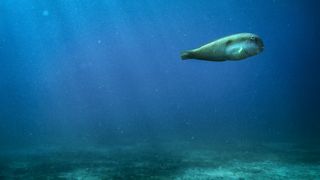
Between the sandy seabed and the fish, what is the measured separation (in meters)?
7.72

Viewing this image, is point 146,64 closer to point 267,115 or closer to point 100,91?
point 100,91

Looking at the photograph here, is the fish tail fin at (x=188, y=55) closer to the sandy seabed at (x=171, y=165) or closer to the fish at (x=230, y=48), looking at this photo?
the fish at (x=230, y=48)

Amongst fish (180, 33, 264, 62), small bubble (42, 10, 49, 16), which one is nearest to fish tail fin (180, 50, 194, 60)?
fish (180, 33, 264, 62)

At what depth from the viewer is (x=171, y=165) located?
467 inches

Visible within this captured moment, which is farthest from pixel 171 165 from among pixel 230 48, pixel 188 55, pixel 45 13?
pixel 45 13

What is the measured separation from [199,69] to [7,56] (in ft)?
97.0

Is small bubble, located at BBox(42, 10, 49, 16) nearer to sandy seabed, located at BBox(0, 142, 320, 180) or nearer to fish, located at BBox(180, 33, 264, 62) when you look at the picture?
sandy seabed, located at BBox(0, 142, 320, 180)

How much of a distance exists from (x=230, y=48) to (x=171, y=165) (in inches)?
381

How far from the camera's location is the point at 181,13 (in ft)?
125

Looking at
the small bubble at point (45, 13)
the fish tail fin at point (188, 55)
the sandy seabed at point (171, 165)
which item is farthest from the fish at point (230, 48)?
the small bubble at point (45, 13)

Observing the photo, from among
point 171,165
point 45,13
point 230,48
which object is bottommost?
point 171,165

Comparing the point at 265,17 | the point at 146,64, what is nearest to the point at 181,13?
the point at 265,17

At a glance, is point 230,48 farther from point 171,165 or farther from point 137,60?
point 137,60

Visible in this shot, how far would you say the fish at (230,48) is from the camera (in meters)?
2.59
